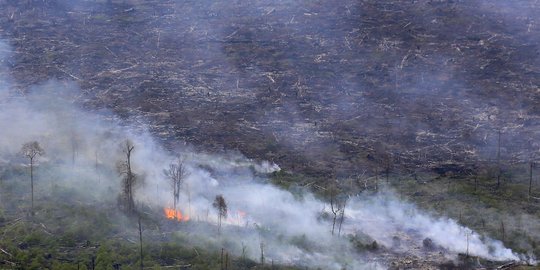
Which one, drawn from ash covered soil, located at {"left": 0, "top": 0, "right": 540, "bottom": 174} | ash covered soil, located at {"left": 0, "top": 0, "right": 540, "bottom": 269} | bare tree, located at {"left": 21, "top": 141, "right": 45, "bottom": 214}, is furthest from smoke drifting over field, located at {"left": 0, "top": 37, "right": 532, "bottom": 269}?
ash covered soil, located at {"left": 0, "top": 0, "right": 540, "bottom": 174}

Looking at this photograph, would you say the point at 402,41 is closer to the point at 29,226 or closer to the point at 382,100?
the point at 382,100

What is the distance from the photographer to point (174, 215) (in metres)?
43.9

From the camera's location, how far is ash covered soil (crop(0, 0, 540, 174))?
5681 cm

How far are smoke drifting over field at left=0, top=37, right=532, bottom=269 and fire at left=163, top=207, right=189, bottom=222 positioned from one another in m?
0.52

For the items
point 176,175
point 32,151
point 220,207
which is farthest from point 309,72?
point 32,151

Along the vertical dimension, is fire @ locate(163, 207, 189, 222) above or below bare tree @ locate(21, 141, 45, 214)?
below

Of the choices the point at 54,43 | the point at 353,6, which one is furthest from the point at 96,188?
the point at 353,6

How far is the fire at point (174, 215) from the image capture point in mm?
43562

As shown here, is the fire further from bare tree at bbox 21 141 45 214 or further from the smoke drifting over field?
bare tree at bbox 21 141 45 214

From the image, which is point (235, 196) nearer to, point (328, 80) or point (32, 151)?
point (32, 151)

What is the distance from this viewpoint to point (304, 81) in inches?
2643

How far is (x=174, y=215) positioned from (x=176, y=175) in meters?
4.99

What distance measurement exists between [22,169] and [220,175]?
1430 cm

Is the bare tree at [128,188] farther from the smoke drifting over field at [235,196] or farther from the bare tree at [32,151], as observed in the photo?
the bare tree at [32,151]
